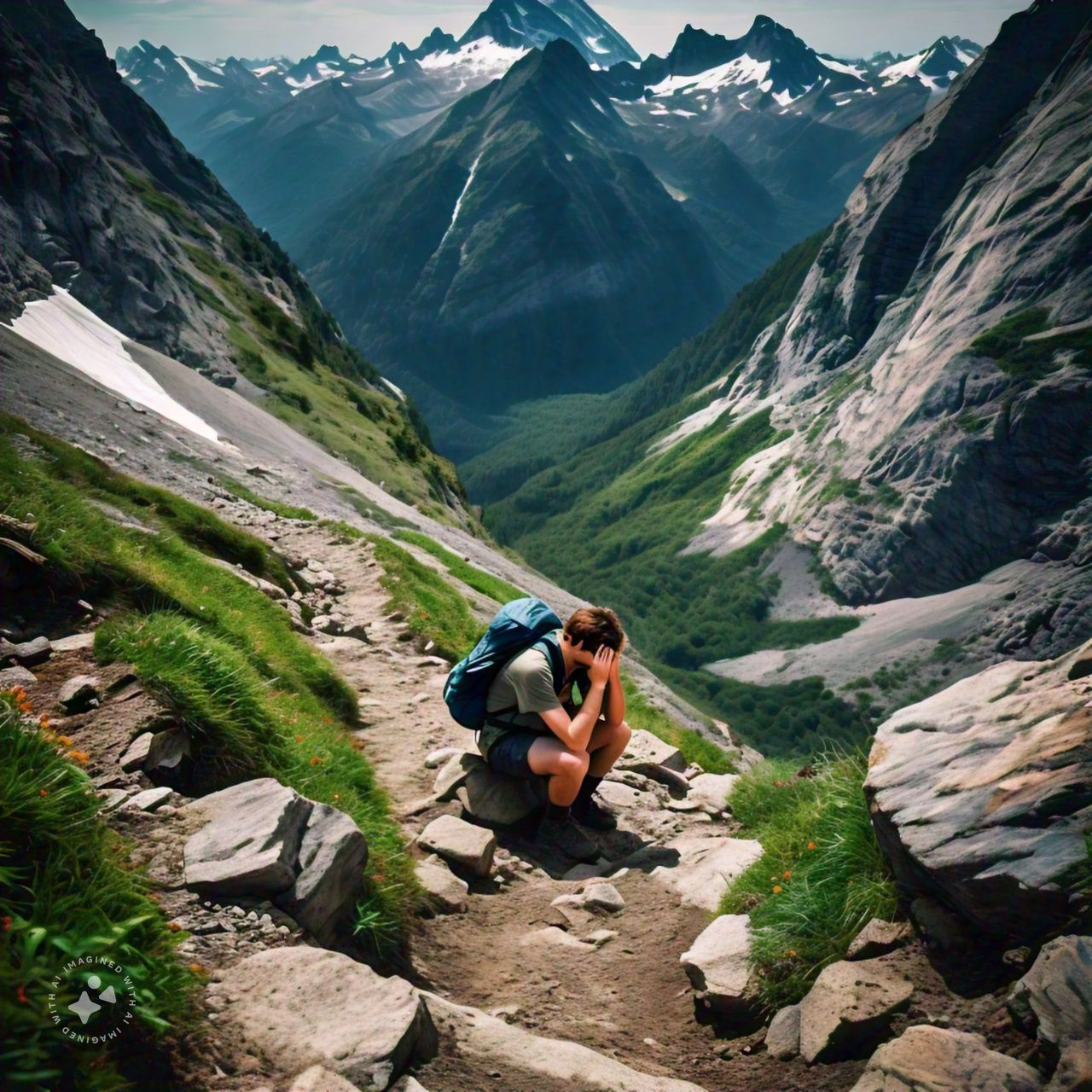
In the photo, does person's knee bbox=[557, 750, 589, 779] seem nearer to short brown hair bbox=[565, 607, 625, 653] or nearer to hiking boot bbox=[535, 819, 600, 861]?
short brown hair bbox=[565, 607, 625, 653]

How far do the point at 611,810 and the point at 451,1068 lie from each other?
5913 millimetres

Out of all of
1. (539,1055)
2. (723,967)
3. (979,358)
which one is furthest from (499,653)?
(979,358)

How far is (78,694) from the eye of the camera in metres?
7.23

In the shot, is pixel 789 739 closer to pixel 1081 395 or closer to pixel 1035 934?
pixel 1081 395

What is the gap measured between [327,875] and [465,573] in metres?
25.1

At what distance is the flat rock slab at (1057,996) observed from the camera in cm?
461

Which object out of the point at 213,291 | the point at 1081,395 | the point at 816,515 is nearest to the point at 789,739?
the point at 816,515

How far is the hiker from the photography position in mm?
8789

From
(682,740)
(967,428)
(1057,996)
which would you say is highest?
(967,428)

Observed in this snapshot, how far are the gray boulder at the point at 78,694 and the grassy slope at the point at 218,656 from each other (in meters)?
0.41

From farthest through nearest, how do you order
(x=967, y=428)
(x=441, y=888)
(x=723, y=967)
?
(x=967, y=428), (x=441, y=888), (x=723, y=967)

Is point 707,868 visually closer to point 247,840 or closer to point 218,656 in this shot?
point 247,840

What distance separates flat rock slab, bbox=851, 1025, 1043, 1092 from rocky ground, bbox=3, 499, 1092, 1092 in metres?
0.01

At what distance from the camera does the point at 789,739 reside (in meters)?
146
